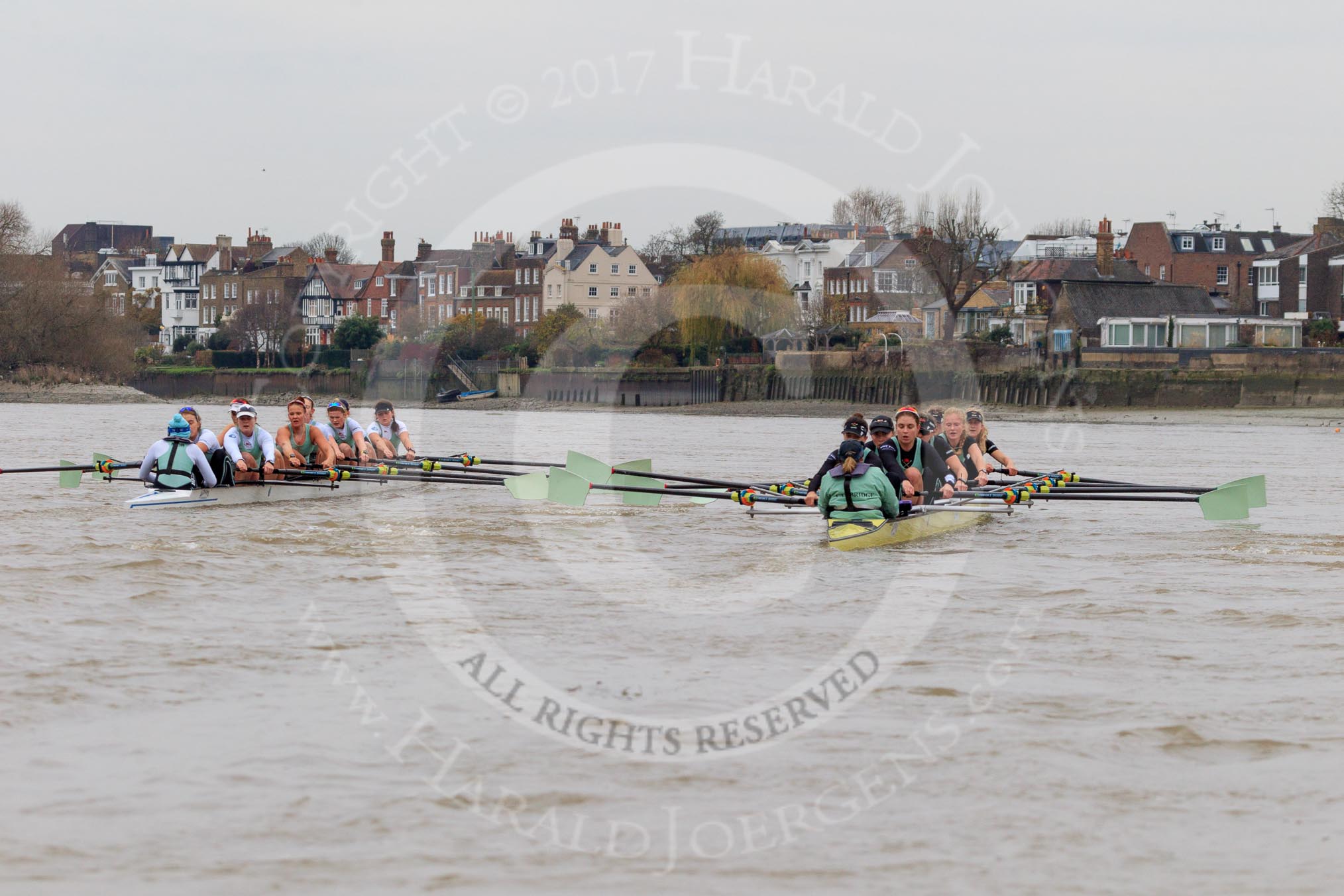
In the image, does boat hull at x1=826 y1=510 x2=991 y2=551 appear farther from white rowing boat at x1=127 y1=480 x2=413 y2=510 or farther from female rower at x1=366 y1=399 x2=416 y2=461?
female rower at x1=366 y1=399 x2=416 y2=461

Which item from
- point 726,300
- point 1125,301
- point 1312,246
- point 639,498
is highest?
point 1312,246

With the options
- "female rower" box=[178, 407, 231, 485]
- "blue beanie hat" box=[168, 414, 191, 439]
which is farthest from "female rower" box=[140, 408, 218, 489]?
"female rower" box=[178, 407, 231, 485]

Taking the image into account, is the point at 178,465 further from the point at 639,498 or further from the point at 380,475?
the point at 639,498

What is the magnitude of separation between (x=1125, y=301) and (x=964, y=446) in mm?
54267

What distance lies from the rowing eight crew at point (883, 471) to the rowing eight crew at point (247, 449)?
6667 mm

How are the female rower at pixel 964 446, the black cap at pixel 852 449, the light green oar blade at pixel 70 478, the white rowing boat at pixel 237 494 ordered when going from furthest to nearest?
1. the light green oar blade at pixel 70 478
2. the white rowing boat at pixel 237 494
3. the female rower at pixel 964 446
4. the black cap at pixel 852 449

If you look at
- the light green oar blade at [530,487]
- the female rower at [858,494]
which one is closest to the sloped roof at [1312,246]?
the light green oar blade at [530,487]

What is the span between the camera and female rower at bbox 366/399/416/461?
19719 millimetres

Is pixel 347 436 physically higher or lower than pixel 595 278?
lower

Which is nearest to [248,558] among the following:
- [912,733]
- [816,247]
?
[912,733]

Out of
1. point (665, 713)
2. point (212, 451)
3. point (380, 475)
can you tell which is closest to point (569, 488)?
point (380, 475)

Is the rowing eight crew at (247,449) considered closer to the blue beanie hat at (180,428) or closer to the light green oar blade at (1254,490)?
the blue beanie hat at (180,428)

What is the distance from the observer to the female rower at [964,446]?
16016 mm

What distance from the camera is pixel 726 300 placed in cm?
7156
